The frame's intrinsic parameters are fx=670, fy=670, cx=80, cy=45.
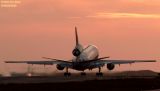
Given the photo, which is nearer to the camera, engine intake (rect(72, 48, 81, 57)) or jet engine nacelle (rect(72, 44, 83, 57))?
engine intake (rect(72, 48, 81, 57))

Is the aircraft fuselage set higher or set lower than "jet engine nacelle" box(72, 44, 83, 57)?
lower

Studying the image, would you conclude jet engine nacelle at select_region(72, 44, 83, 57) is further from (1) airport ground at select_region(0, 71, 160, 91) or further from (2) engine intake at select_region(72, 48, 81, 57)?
(1) airport ground at select_region(0, 71, 160, 91)

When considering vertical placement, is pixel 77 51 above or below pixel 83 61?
above

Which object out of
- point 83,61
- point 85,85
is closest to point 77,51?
point 83,61

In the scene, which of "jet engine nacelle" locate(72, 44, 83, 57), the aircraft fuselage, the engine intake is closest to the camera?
the aircraft fuselage

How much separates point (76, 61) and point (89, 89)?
63996 millimetres

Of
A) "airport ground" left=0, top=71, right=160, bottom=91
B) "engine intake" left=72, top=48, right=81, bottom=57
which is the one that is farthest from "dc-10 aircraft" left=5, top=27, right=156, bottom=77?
"airport ground" left=0, top=71, right=160, bottom=91

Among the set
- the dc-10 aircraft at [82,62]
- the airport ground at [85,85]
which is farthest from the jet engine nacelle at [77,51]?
the airport ground at [85,85]

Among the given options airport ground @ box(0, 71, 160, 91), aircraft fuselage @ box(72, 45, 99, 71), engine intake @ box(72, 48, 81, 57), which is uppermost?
engine intake @ box(72, 48, 81, 57)

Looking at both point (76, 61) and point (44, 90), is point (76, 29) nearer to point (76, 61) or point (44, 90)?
point (76, 61)

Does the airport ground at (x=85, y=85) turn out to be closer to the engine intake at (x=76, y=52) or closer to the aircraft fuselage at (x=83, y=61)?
the aircraft fuselage at (x=83, y=61)

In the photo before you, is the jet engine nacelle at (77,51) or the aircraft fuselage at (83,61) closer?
the aircraft fuselage at (83,61)

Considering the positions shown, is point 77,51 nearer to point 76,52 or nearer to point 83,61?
point 76,52

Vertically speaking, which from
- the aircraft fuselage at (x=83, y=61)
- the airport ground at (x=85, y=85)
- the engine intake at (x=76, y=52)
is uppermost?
the engine intake at (x=76, y=52)
